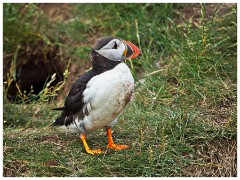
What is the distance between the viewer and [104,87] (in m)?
3.54

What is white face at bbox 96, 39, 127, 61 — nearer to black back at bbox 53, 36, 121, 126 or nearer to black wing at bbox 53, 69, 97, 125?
Result: black back at bbox 53, 36, 121, 126

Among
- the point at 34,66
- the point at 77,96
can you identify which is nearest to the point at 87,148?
the point at 77,96

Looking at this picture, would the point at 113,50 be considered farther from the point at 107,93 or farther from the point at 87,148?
the point at 87,148

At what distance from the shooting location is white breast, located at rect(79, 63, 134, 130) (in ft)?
11.6

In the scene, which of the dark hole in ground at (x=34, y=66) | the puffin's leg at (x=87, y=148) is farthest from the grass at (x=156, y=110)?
the dark hole in ground at (x=34, y=66)

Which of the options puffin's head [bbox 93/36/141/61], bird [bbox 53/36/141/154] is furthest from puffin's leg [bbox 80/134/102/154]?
puffin's head [bbox 93/36/141/61]

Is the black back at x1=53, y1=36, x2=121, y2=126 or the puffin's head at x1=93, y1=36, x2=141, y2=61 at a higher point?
the puffin's head at x1=93, y1=36, x2=141, y2=61

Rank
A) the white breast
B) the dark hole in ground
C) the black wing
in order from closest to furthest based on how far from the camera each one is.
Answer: the white breast < the black wing < the dark hole in ground

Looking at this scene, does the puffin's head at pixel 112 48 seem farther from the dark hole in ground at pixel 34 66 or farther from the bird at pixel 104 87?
the dark hole in ground at pixel 34 66

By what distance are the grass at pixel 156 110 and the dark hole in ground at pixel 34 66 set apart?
0.60 feet

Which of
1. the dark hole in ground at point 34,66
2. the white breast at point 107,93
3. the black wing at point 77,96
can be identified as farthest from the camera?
the dark hole in ground at point 34,66

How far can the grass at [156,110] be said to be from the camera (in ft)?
12.2

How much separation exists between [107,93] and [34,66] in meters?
2.85

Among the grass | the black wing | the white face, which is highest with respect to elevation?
the white face
